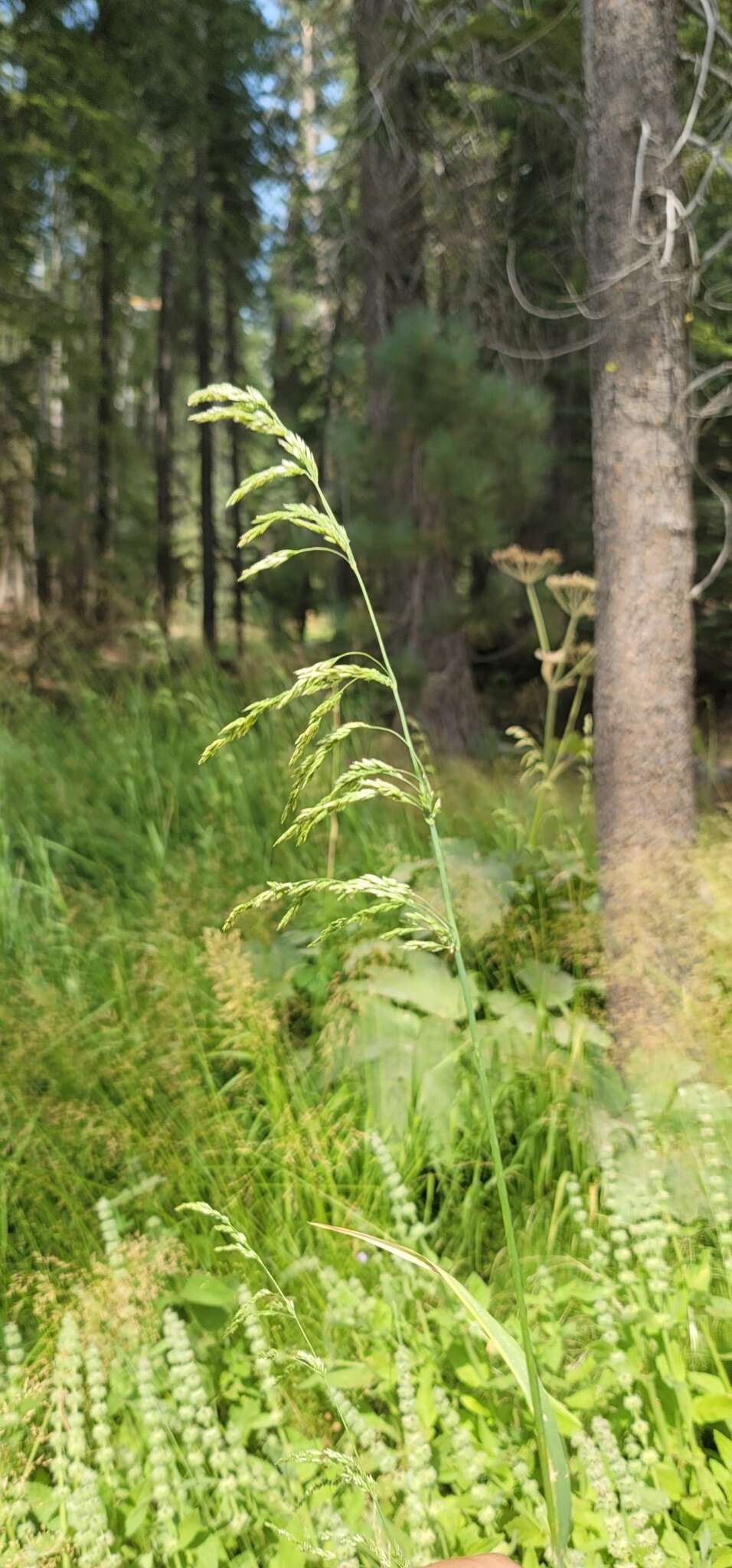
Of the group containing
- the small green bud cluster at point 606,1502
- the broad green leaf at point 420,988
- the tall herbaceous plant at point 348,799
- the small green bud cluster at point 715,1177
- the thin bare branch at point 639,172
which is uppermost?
the thin bare branch at point 639,172

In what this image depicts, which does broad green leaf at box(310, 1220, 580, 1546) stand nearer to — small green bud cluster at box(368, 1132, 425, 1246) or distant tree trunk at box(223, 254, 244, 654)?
small green bud cluster at box(368, 1132, 425, 1246)

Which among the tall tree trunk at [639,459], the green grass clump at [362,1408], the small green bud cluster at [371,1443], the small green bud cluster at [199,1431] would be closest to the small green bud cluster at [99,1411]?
the green grass clump at [362,1408]

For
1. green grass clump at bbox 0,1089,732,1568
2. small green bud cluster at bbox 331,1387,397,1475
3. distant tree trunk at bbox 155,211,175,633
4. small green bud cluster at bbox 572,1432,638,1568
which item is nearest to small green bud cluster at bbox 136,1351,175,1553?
green grass clump at bbox 0,1089,732,1568

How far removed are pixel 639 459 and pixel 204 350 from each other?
48.6ft

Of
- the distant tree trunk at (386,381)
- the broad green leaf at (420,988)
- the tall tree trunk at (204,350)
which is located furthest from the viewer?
the tall tree trunk at (204,350)

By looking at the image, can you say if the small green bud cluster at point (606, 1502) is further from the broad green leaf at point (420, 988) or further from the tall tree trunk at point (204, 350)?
the tall tree trunk at point (204, 350)

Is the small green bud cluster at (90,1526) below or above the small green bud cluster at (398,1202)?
below

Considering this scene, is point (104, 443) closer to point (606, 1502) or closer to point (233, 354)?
point (233, 354)

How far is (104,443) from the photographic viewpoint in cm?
1600

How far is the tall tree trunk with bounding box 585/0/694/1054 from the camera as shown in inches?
104

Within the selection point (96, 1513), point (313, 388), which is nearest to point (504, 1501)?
point (96, 1513)

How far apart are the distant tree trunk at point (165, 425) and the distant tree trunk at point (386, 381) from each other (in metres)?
9.33

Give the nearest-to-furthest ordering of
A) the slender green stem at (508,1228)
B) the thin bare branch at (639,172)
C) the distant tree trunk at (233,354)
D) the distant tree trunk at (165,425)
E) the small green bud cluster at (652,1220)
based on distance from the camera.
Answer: the slender green stem at (508,1228) < the small green bud cluster at (652,1220) < the thin bare branch at (639,172) < the distant tree trunk at (165,425) < the distant tree trunk at (233,354)

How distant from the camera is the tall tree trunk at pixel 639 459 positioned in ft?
8.68
